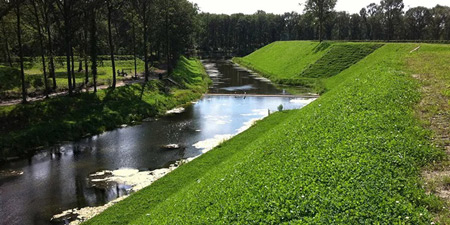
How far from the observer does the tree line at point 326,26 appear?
110 m

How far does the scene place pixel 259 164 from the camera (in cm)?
1742

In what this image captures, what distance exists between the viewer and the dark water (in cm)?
2130

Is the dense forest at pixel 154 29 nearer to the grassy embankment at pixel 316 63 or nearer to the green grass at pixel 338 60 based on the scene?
the grassy embankment at pixel 316 63

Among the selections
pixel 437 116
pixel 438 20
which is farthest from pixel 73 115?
pixel 438 20

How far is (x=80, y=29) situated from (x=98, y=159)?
1584 inches

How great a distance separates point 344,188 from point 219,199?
5.56 metres

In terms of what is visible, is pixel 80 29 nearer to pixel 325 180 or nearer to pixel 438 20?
pixel 325 180

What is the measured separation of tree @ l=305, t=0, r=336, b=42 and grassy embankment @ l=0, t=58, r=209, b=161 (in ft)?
206

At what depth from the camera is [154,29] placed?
254ft

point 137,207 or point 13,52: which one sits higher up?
point 13,52

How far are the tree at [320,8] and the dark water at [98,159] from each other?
55.6m

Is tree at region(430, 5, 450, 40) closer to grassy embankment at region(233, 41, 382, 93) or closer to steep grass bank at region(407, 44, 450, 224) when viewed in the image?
grassy embankment at region(233, 41, 382, 93)

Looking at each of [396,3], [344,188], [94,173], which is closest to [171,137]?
[94,173]

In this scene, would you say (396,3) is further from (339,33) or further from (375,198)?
(375,198)
